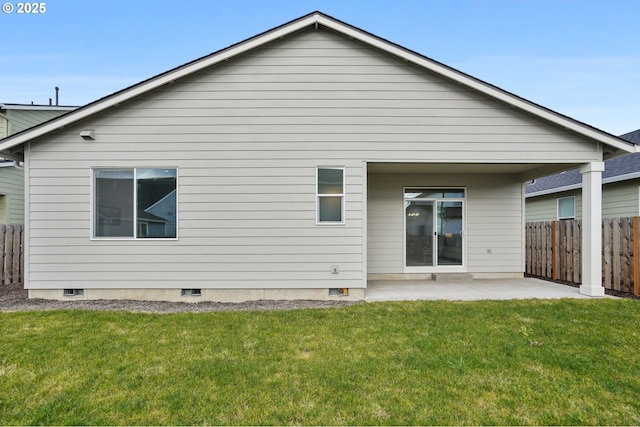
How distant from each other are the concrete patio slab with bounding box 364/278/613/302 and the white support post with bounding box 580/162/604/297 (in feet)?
1.17

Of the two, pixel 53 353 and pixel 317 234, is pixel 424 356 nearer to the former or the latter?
pixel 317 234

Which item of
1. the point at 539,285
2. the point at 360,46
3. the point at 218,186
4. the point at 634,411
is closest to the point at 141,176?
the point at 218,186

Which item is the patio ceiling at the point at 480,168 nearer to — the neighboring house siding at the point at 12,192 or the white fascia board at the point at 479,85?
the white fascia board at the point at 479,85

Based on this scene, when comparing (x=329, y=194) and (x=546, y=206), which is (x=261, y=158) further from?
(x=546, y=206)

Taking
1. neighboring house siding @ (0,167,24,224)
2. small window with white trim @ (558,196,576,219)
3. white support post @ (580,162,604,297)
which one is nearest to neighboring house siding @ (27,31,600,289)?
white support post @ (580,162,604,297)

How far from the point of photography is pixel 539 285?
26.7 ft

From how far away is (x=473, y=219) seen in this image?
9.27 metres

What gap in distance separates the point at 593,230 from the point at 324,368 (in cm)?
680

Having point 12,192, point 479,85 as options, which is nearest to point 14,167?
point 12,192

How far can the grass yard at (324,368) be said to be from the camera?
9.01ft

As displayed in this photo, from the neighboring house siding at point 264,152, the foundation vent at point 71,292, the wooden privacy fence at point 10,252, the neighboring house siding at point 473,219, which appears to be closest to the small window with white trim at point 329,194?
the neighboring house siding at point 264,152

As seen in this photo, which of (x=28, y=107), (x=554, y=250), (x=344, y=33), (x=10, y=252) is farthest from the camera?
(x=28, y=107)

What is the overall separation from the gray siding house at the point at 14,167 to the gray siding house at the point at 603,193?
1753 centimetres

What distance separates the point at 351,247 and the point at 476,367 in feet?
12.0
